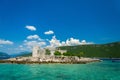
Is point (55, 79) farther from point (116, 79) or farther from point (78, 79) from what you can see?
point (116, 79)

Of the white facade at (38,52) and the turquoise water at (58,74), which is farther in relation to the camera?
the white facade at (38,52)

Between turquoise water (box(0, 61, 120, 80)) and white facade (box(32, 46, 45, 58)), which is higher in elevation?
white facade (box(32, 46, 45, 58))

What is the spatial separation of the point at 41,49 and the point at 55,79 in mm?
117045

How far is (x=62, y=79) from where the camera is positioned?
150 feet

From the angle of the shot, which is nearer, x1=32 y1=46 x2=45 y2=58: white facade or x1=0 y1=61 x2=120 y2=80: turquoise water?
x1=0 y1=61 x2=120 y2=80: turquoise water

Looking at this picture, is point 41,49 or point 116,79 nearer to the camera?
point 116,79

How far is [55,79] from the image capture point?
45.7m

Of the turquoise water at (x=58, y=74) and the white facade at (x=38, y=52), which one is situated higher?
the white facade at (x=38, y=52)

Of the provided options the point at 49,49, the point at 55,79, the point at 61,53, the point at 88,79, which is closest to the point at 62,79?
the point at 55,79

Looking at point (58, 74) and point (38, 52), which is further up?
point (38, 52)

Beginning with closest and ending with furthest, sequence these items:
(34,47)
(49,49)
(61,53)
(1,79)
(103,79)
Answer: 1. (1,79)
2. (103,79)
3. (34,47)
4. (61,53)
5. (49,49)

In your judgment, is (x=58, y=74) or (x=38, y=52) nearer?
(x=58, y=74)

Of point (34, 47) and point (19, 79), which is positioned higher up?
point (34, 47)

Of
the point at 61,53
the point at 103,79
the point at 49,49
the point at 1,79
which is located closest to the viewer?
the point at 1,79
